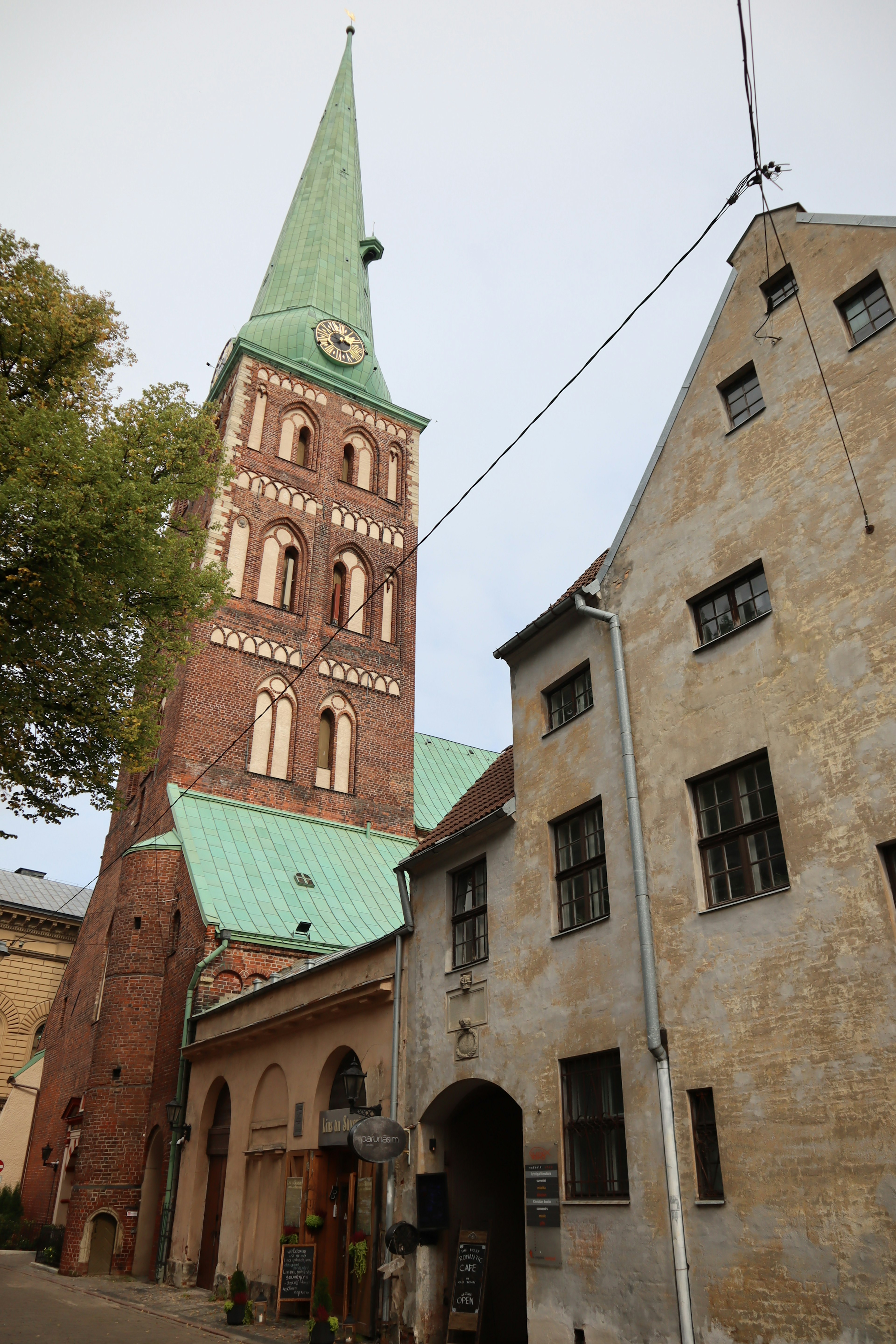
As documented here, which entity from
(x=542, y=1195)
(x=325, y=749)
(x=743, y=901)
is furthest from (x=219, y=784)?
(x=743, y=901)

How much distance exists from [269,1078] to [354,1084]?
5.00m

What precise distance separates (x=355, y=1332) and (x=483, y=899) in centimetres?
620

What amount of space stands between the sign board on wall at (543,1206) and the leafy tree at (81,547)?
7.73 m

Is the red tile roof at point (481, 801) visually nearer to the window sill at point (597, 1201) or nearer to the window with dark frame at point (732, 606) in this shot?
the window with dark frame at point (732, 606)

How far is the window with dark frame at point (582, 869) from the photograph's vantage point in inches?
465

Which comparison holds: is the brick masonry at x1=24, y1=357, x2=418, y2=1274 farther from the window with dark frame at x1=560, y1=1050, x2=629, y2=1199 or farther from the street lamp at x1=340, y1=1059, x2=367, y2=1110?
the window with dark frame at x1=560, y1=1050, x2=629, y2=1199

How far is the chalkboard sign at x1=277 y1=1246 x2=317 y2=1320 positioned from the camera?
14883 millimetres

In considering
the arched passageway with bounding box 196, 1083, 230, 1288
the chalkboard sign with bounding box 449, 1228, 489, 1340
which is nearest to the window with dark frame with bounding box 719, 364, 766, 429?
the chalkboard sign with bounding box 449, 1228, 489, 1340

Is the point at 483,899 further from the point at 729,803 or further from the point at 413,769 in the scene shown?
the point at 413,769

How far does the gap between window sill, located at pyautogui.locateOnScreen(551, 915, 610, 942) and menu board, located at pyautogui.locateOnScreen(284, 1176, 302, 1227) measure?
293 inches

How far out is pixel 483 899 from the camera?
13938 millimetres

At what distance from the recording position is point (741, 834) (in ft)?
33.6

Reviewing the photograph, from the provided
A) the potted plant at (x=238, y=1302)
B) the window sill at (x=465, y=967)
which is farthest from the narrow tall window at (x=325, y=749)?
the window sill at (x=465, y=967)

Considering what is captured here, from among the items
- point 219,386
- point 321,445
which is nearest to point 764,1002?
point 321,445
